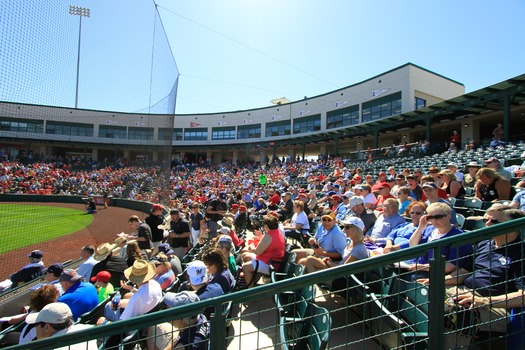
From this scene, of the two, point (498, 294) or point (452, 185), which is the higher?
point (452, 185)

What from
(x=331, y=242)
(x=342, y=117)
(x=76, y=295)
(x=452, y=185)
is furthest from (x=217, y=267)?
(x=342, y=117)

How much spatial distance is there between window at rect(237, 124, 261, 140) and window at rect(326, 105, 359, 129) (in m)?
11.9

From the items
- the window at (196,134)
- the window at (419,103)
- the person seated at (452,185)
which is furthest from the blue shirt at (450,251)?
the window at (196,134)

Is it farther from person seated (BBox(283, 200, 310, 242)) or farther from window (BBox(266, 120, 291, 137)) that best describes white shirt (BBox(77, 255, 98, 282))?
window (BBox(266, 120, 291, 137))

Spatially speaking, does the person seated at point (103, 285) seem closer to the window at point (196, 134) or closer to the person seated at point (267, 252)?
the person seated at point (267, 252)

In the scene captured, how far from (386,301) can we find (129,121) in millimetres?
14178

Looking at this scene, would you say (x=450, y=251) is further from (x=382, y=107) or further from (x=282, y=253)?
(x=382, y=107)

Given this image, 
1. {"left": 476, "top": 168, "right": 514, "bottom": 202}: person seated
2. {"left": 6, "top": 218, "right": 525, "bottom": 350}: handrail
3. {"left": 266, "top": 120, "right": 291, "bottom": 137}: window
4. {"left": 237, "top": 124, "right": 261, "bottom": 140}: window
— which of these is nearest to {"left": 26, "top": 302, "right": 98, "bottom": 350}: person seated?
{"left": 6, "top": 218, "right": 525, "bottom": 350}: handrail

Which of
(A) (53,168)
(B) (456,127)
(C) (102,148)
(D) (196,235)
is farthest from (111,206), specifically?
(B) (456,127)

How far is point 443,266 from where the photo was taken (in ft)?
6.48

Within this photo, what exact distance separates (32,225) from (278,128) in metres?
30.8

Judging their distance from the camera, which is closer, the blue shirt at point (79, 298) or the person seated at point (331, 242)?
the blue shirt at point (79, 298)

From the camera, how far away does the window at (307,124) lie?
36188 mm

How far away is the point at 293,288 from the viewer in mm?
1876
